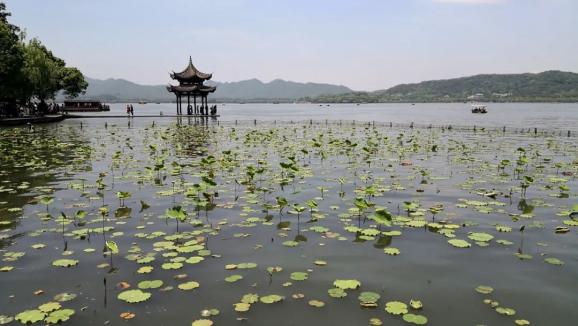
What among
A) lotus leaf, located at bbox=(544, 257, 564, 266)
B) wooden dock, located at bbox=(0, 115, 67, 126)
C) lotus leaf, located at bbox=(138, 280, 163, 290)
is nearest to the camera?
lotus leaf, located at bbox=(138, 280, 163, 290)

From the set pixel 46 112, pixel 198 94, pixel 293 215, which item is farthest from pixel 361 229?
pixel 46 112


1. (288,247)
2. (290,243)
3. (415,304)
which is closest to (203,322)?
(415,304)

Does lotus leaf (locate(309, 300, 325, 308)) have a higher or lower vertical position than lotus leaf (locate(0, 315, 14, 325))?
lower

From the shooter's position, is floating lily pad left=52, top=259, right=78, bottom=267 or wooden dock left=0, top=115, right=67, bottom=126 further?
wooden dock left=0, top=115, right=67, bottom=126

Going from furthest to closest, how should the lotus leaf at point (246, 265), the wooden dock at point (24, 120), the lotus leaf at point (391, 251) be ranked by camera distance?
the wooden dock at point (24, 120) → the lotus leaf at point (391, 251) → the lotus leaf at point (246, 265)

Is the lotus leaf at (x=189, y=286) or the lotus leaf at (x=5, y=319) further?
the lotus leaf at (x=189, y=286)

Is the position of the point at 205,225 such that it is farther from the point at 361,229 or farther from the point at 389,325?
the point at 389,325

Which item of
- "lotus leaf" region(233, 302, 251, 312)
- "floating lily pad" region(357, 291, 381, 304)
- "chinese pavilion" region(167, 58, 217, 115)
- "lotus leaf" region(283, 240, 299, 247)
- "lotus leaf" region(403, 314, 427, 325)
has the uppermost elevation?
"chinese pavilion" region(167, 58, 217, 115)

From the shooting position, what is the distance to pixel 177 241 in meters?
7.83

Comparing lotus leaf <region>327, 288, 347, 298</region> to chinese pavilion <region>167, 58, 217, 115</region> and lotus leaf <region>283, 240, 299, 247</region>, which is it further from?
chinese pavilion <region>167, 58, 217, 115</region>

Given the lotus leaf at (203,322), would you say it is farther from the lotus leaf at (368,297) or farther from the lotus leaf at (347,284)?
the lotus leaf at (368,297)

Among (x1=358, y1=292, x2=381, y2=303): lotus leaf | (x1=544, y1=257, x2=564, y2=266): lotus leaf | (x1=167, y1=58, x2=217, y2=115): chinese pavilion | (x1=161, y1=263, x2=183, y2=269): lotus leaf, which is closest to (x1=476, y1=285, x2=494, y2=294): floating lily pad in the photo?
(x1=358, y1=292, x2=381, y2=303): lotus leaf

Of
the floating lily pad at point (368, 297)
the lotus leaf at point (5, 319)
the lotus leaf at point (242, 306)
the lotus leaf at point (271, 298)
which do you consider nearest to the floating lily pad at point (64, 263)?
the lotus leaf at point (5, 319)

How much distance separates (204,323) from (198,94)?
5774cm
